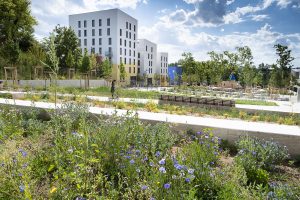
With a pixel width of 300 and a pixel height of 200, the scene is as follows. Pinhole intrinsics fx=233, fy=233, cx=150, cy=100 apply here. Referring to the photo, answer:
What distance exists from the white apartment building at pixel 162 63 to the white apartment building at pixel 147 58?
21.5ft

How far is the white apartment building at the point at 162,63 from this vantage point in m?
76.8

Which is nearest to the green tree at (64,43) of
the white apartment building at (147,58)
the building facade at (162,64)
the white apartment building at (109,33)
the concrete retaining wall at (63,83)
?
the concrete retaining wall at (63,83)

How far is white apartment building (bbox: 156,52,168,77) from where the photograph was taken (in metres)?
76.8

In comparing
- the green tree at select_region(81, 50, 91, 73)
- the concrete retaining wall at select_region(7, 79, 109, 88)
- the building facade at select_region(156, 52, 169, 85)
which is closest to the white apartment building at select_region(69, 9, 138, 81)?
the concrete retaining wall at select_region(7, 79, 109, 88)

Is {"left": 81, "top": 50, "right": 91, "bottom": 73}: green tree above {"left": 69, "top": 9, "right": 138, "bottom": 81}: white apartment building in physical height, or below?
below

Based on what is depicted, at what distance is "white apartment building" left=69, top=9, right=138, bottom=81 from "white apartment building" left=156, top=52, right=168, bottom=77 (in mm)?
20190

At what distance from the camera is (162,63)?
A: 7862cm

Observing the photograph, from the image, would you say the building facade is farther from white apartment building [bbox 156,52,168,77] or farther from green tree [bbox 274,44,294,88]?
green tree [bbox 274,44,294,88]

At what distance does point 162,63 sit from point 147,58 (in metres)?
13.4

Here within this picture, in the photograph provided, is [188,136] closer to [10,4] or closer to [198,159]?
[198,159]

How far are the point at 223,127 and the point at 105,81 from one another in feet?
120

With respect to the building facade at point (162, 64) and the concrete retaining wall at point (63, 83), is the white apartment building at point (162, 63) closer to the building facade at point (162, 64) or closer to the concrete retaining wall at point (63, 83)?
the building facade at point (162, 64)

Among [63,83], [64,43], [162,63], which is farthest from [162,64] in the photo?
[63,83]

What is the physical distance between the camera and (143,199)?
127 inches
